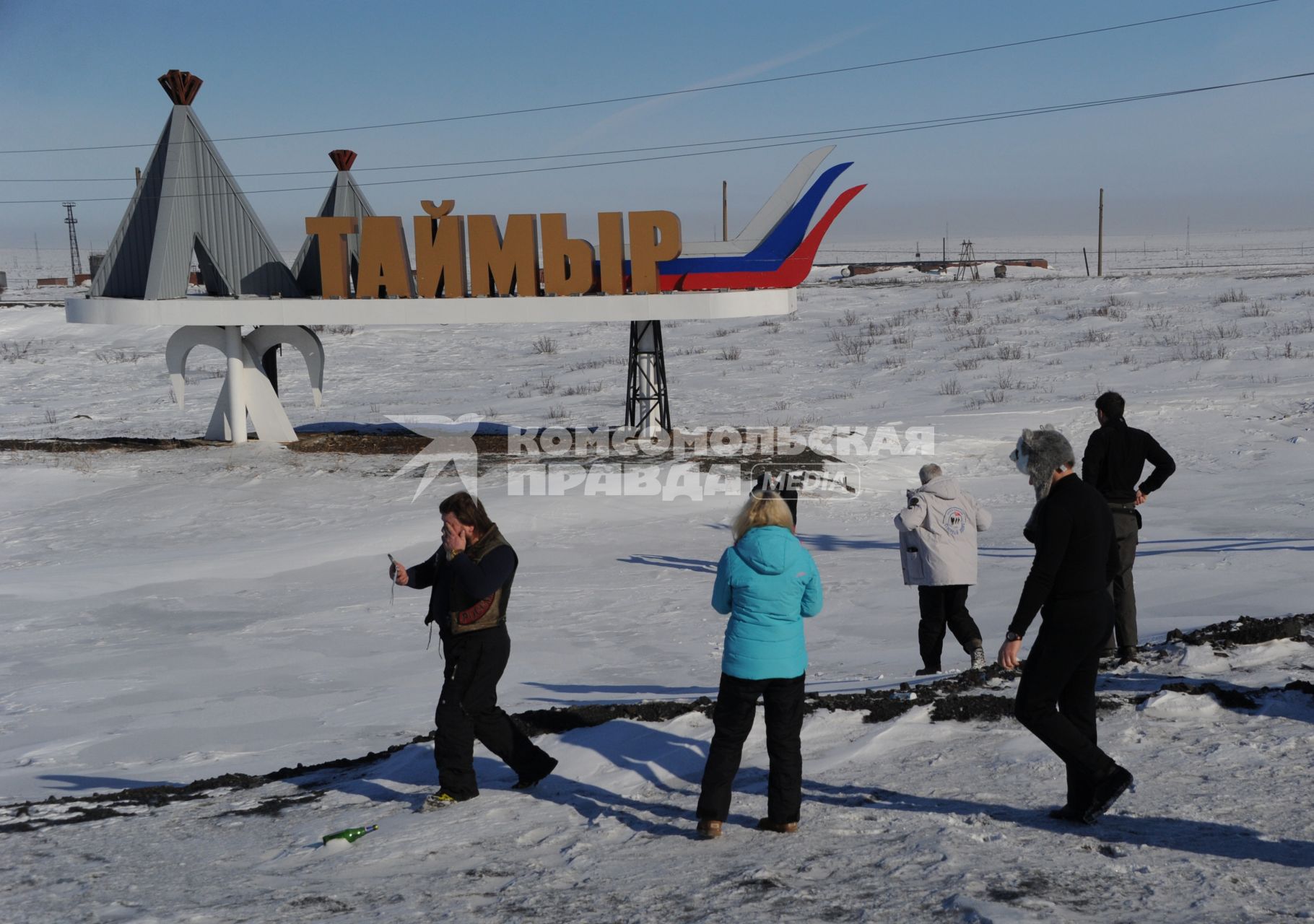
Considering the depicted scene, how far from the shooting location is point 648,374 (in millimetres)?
23328

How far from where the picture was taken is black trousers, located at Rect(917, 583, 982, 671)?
8594 mm

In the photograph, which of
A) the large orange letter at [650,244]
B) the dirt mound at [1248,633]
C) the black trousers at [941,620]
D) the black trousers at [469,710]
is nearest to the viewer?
the black trousers at [469,710]

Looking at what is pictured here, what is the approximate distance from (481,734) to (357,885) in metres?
1.16

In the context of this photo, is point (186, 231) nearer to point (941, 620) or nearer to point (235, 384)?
point (235, 384)

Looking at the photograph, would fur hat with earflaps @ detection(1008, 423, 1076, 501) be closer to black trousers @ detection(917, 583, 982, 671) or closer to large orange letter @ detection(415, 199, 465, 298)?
black trousers @ detection(917, 583, 982, 671)

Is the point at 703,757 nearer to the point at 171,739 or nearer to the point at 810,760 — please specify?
the point at 810,760

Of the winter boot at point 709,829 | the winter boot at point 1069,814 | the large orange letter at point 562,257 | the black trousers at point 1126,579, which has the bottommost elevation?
the winter boot at point 709,829

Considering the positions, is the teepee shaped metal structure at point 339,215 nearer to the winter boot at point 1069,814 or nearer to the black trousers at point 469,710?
the black trousers at point 469,710

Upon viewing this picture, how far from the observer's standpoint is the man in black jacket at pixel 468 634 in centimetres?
581

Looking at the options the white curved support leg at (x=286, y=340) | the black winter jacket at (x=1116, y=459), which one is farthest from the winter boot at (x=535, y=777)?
the white curved support leg at (x=286, y=340)

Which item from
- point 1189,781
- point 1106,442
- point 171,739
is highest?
point 1106,442

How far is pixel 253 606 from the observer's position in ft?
43.5

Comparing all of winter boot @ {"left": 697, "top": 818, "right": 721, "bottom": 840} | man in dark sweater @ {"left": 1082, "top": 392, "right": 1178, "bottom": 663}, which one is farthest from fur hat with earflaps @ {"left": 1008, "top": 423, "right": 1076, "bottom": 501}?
man in dark sweater @ {"left": 1082, "top": 392, "right": 1178, "bottom": 663}

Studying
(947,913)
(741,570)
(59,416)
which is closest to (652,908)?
(947,913)
